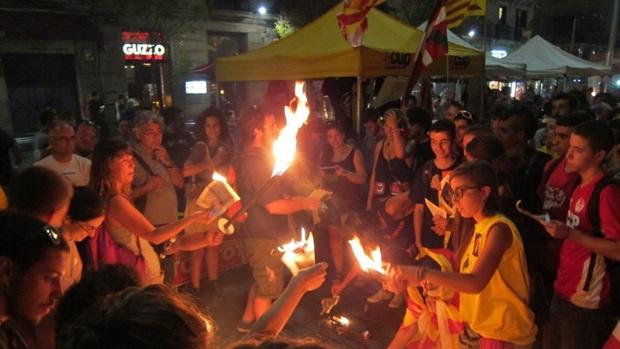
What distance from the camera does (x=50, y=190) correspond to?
8.93ft

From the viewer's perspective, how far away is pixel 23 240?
188 centimetres

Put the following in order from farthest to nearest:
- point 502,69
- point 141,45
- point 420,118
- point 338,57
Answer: point 141,45 < point 502,69 < point 338,57 < point 420,118

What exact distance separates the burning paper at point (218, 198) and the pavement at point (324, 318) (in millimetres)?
1729

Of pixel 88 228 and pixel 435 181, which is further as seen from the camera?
pixel 435 181

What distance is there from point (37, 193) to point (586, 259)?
10.8ft

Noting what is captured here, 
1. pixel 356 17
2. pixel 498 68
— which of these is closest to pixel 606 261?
pixel 356 17

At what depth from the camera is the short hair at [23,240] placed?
6.07 ft

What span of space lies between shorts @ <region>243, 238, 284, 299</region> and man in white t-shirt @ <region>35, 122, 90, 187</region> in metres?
1.93

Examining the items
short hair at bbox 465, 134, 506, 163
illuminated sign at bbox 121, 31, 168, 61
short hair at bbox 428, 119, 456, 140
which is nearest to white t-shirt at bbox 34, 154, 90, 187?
short hair at bbox 428, 119, 456, 140

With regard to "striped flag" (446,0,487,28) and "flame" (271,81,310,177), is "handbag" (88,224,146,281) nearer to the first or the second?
"flame" (271,81,310,177)

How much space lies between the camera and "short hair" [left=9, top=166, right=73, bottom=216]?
Answer: 2.71 metres

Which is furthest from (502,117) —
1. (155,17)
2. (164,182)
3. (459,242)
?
(155,17)

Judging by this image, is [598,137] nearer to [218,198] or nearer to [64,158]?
[218,198]

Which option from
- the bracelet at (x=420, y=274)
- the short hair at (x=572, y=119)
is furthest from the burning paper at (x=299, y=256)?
the short hair at (x=572, y=119)
